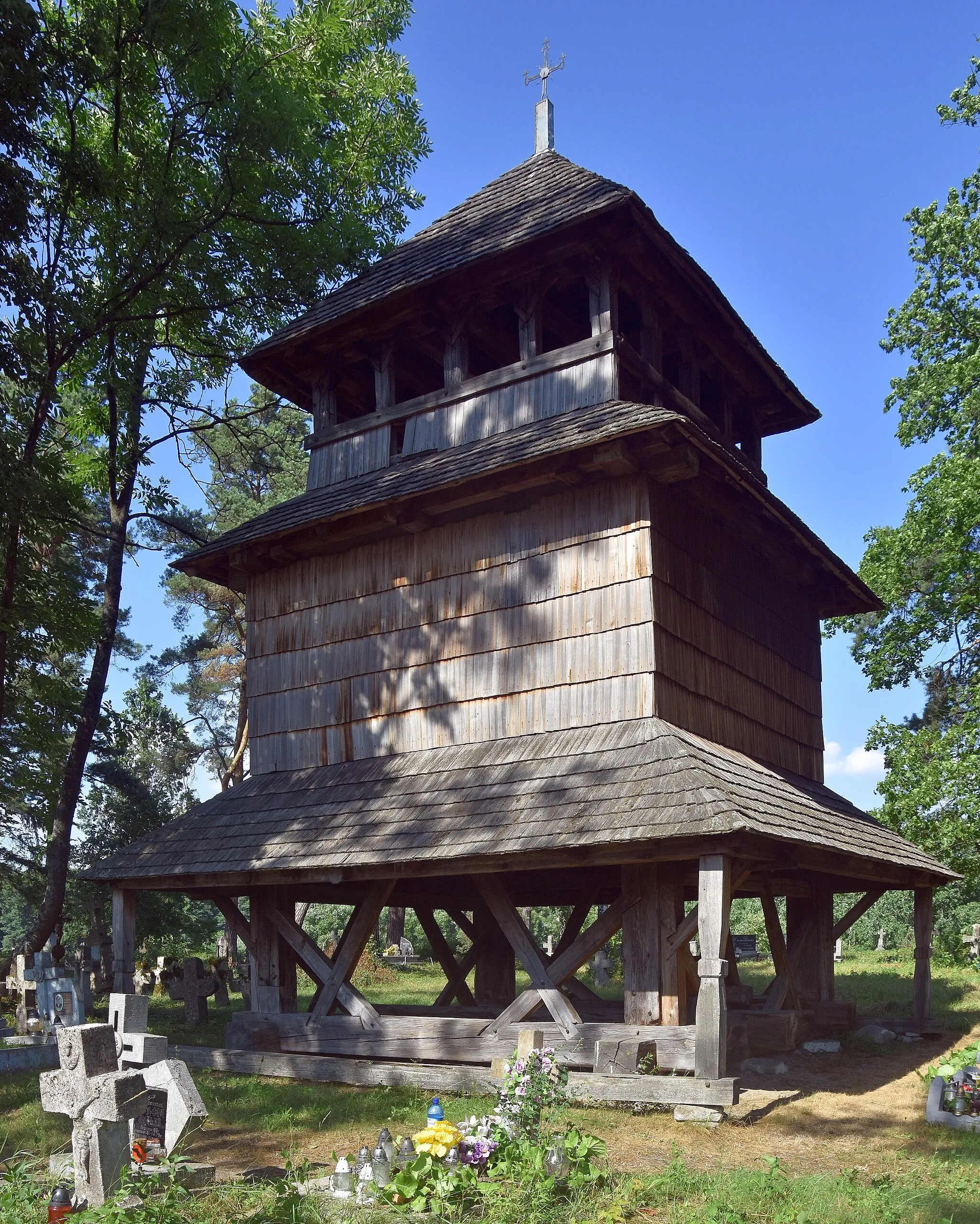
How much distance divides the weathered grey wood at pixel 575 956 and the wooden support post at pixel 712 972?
4.31 feet

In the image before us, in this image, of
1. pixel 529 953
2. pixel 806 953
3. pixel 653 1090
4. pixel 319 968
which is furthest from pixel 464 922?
pixel 653 1090

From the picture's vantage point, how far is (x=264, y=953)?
544 inches

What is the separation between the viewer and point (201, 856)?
1320 centimetres

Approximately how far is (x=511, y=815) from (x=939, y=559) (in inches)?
704

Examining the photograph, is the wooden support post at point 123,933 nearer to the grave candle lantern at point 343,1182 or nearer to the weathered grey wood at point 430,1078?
the weathered grey wood at point 430,1078

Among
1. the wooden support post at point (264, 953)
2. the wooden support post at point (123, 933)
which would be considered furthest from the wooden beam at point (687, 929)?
the wooden support post at point (123, 933)

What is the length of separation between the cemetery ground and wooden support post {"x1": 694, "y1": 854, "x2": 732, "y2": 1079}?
525 mm

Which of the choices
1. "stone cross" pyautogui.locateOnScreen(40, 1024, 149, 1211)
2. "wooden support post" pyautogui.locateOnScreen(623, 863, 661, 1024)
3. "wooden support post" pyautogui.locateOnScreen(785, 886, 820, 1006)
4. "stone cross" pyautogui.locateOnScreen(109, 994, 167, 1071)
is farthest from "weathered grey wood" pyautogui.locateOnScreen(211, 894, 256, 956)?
"wooden support post" pyautogui.locateOnScreen(785, 886, 820, 1006)

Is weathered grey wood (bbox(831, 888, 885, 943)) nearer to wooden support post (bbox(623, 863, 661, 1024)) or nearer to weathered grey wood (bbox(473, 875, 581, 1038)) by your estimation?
wooden support post (bbox(623, 863, 661, 1024))

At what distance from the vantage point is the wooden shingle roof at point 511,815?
10.0 metres

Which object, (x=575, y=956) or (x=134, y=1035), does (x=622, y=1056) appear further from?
(x=134, y=1035)

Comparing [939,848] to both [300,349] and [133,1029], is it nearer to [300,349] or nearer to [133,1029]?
[300,349]

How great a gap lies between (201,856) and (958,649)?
1808 cm

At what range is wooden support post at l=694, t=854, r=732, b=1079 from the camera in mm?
9484
